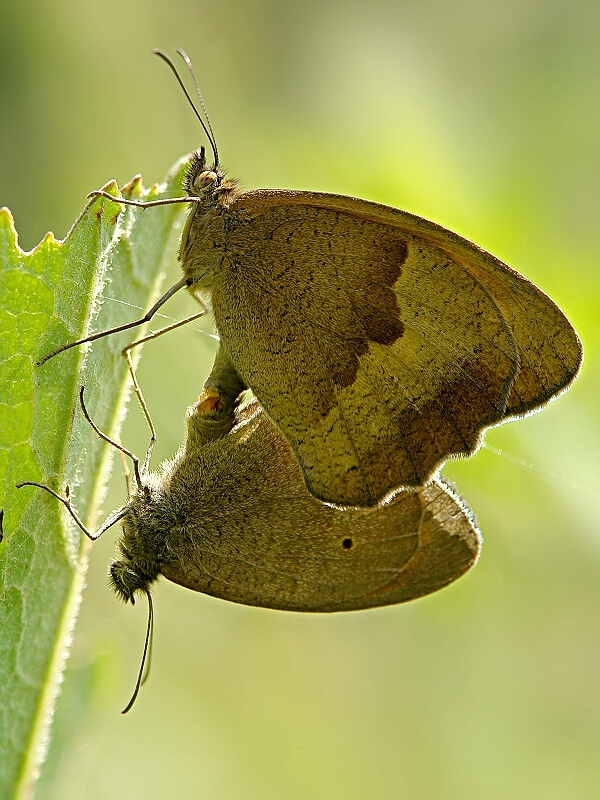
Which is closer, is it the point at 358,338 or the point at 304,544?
the point at 358,338

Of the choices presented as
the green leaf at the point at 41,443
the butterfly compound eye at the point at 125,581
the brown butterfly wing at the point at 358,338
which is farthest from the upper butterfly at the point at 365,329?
the butterfly compound eye at the point at 125,581

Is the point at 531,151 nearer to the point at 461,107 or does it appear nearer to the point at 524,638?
the point at 461,107

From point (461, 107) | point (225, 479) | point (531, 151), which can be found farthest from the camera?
point (461, 107)

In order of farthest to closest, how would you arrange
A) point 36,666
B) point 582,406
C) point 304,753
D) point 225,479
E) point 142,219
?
point 304,753, point 582,406, point 225,479, point 142,219, point 36,666

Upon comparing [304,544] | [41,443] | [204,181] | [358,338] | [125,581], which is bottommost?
[304,544]

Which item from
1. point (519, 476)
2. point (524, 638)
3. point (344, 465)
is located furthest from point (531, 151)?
point (524, 638)

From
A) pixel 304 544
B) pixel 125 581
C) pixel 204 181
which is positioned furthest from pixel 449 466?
pixel 204 181

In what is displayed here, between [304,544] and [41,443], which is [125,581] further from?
[41,443]
